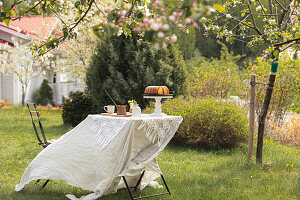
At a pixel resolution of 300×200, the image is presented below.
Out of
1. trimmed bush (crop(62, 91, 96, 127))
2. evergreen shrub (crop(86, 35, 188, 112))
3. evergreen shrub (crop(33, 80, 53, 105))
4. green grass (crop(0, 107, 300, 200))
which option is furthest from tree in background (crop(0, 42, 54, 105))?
green grass (crop(0, 107, 300, 200))

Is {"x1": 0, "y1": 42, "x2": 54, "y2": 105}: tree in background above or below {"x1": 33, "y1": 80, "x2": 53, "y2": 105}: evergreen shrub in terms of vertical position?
above

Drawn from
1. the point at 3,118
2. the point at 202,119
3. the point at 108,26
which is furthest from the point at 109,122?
the point at 3,118

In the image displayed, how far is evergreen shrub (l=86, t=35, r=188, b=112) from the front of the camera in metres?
8.54

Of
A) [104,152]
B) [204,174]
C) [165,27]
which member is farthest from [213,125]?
[165,27]

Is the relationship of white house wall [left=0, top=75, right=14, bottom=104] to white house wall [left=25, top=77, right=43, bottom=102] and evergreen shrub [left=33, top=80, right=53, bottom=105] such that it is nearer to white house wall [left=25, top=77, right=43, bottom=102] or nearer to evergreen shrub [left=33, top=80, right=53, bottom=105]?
white house wall [left=25, top=77, right=43, bottom=102]

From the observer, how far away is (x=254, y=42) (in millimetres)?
5488

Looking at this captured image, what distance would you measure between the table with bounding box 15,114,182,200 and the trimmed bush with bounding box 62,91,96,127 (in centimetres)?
536

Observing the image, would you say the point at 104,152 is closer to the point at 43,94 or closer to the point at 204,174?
the point at 204,174

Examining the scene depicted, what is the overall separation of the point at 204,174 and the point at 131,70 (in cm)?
448

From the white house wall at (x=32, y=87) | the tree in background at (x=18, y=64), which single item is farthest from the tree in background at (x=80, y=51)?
the white house wall at (x=32, y=87)

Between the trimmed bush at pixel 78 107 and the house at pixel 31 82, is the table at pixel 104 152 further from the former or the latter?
the house at pixel 31 82

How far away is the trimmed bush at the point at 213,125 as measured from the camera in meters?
6.75

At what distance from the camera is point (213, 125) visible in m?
6.76

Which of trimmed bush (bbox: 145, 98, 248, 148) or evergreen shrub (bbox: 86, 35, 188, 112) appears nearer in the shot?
trimmed bush (bbox: 145, 98, 248, 148)
